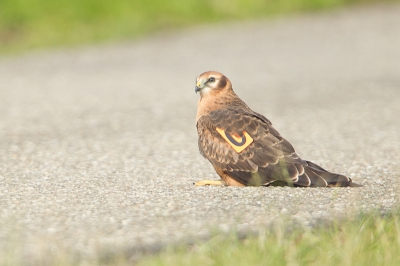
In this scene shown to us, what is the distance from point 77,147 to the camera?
779 centimetres

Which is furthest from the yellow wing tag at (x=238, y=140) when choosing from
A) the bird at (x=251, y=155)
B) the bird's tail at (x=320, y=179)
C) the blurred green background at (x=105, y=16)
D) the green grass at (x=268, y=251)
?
the blurred green background at (x=105, y=16)

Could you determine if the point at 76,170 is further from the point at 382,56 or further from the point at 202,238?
the point at 382,56

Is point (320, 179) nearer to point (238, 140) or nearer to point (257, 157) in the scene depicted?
point (257, 157)

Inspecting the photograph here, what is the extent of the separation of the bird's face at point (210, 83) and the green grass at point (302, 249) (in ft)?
6.72

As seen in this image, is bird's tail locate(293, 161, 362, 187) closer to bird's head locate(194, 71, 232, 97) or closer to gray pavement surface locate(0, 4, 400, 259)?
gray pavement surface locate(0, 4, 400, 259)

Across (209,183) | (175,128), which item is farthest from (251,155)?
(175,128)

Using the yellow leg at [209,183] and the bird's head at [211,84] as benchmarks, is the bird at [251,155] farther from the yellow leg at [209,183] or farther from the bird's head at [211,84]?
the bird's head at [211,84]

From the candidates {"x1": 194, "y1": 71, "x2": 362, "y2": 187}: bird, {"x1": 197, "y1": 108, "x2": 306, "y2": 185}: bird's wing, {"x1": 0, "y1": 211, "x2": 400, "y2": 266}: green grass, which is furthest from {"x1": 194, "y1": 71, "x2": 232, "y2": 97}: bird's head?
{"x1": 0, "y1": 211, "x2": 400, "y2": 266}: green grass

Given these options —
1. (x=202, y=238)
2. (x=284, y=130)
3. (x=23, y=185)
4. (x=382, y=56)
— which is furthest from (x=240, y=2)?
(x=202, y=238)

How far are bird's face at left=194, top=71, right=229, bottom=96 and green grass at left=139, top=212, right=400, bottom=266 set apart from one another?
2.05 meters

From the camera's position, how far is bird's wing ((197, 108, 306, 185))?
18.7 ft

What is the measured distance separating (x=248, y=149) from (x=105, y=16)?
36.3ft

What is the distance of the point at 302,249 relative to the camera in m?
4.35

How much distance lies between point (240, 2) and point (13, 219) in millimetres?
12915
